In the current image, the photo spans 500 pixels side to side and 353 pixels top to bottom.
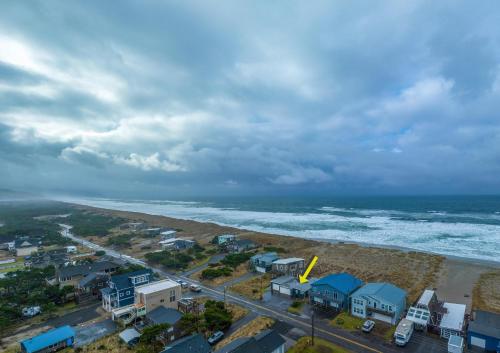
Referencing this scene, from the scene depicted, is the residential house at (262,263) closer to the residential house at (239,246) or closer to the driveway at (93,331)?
the residential house at (239,246)

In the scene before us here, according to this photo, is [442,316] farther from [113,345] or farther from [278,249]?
[278,249]

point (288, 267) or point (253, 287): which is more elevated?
point (288, 267)

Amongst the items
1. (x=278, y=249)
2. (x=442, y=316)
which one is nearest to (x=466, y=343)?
(x=442, y=316)

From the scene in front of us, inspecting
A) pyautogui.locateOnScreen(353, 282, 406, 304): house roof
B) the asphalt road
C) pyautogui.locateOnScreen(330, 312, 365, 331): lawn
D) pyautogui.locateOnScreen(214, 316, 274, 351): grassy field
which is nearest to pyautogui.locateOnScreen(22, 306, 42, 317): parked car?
the asphalt road

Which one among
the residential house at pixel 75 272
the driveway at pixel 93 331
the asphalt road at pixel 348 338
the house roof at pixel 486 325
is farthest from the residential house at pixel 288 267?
the residential house at pixel 75 272

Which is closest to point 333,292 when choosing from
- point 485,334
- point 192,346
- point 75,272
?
point 485,334

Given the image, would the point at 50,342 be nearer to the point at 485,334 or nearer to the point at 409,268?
the point at 485,334
